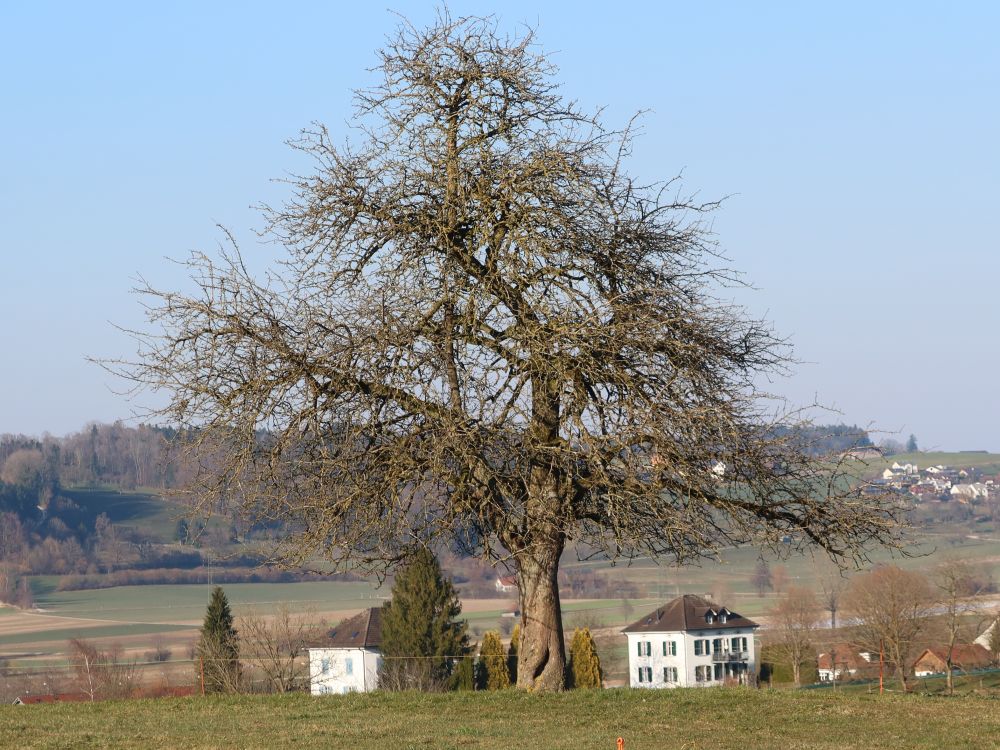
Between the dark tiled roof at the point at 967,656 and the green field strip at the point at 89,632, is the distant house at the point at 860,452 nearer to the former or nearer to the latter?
the dark tiled roof at the point at 967,656

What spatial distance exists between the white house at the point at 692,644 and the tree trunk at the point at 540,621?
278ft

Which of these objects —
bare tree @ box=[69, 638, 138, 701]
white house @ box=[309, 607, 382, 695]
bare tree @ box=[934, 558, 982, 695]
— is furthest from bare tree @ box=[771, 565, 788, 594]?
bare tree @ box=[69, 638, 138, 701]

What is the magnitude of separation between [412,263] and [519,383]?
2485mm

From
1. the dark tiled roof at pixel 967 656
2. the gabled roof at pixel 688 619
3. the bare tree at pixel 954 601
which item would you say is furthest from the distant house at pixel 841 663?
the gabled roof at pixel 688 619

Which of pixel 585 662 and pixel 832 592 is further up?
pixel 585 662

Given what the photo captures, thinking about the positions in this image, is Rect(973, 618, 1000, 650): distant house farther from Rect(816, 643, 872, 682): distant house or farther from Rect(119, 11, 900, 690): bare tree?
Rect(119, 11, 900, 690): bare tree

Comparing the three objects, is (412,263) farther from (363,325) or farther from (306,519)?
(306,519)

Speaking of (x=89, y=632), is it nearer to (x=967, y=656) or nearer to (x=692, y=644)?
(x=692, y=644)

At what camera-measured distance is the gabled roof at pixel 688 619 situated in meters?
103

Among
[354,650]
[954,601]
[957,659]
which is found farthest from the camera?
[957,659]

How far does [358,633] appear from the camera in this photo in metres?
89.8

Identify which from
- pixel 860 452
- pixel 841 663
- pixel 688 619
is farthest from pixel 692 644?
pixel 860 452

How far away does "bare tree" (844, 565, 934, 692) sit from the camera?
7631cm

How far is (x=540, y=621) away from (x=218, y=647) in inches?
1423
